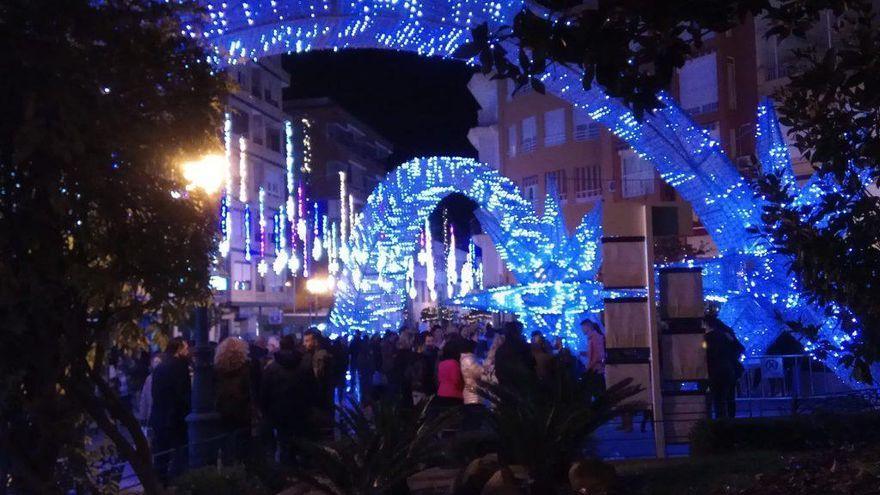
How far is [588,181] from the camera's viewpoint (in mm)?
50062

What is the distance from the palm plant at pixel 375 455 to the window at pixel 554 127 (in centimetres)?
4513

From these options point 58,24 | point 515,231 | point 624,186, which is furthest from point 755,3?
point 624,186

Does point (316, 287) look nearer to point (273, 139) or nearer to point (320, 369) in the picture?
point (273, 139)

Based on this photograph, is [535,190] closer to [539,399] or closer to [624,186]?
[624,186]

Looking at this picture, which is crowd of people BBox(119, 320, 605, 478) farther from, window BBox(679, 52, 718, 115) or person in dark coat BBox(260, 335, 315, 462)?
window BBox(679, 52, 718, 115)

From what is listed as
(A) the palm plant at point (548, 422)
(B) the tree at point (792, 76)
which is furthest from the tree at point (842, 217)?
(A) the palm plant at point (548, 422)

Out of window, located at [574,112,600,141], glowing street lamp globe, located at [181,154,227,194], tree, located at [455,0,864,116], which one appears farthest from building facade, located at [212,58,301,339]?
tree, located at [455,0,864,116]

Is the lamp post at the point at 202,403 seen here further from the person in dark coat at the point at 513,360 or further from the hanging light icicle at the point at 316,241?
the hanging light icicle at the point at 316,241

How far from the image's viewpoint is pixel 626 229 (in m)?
11.5

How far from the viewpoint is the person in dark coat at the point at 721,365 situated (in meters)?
14.4

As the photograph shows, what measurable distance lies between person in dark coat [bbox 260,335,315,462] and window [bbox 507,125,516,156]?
148 ft

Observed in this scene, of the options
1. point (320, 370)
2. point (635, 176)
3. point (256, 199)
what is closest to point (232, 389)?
point (320, 370)

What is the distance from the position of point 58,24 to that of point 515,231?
20078mm

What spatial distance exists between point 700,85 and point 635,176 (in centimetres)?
544
